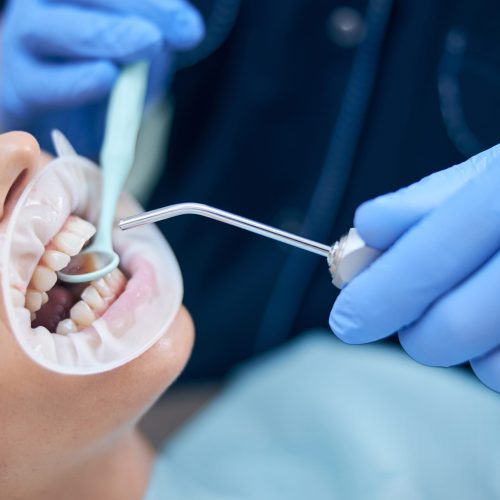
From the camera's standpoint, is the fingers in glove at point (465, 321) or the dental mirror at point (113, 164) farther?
the dental mirror at point (113, 164)

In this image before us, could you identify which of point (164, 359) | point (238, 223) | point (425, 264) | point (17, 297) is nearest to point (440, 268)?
point (425, 264)

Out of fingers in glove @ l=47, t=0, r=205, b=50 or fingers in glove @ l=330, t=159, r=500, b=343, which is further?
fingers in glove @ l=47, t=0, r=205, b=50

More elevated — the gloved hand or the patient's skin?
the gloved hand

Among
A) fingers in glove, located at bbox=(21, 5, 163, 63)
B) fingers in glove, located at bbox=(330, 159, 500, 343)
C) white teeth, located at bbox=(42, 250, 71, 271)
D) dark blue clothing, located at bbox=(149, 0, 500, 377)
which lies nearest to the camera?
fingers in glove, located at bbox=(330, 159, 500, 343)

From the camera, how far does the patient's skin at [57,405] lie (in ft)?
2.47

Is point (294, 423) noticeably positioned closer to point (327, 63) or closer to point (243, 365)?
point (243, 365)

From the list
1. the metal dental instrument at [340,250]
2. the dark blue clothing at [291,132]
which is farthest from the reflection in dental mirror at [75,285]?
the dark blue clothing at [291,132]

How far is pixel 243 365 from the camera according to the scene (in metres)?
1.46

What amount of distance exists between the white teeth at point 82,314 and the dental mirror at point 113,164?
31mm

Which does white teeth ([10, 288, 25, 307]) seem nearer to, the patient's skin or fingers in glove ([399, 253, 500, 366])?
the patient's skin

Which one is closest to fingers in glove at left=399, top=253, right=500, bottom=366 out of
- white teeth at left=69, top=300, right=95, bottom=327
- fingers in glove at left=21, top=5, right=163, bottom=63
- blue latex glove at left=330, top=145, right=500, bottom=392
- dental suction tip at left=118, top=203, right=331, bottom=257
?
blue latex glove at left=330, top=145, right=500, bottom=392

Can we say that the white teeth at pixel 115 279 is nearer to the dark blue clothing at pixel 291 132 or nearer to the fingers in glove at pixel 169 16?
the fingers in glove at pixel 169 16

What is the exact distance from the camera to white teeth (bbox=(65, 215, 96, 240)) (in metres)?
0.83

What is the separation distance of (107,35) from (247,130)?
1.18 feet
